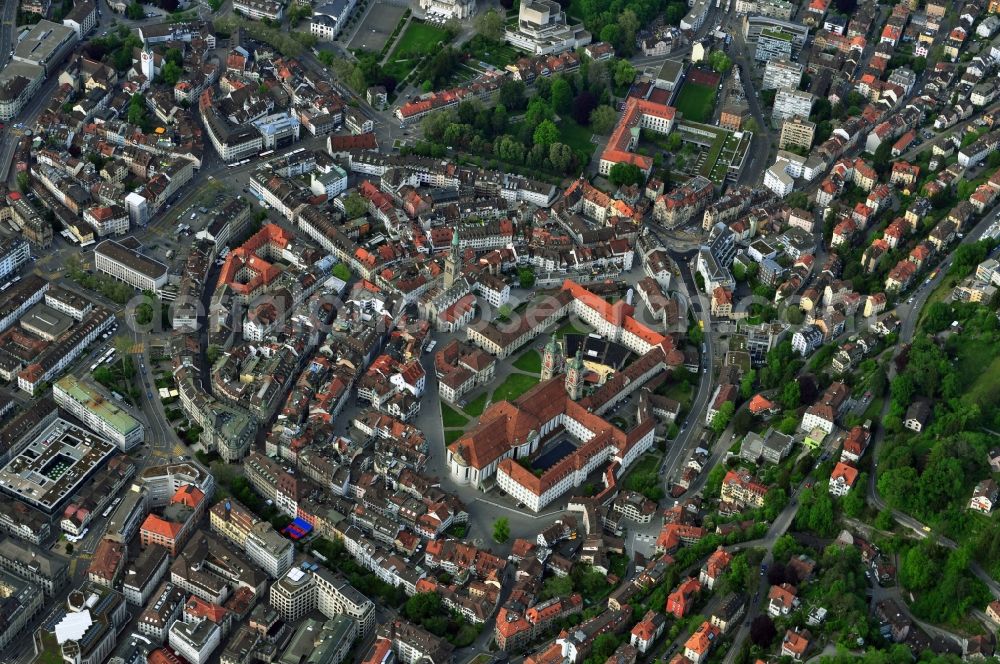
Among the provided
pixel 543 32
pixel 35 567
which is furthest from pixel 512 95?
pixel 35 567

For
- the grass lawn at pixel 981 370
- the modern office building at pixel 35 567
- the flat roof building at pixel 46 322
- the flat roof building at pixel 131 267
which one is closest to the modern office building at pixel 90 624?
the modern office building at pixel 35 567

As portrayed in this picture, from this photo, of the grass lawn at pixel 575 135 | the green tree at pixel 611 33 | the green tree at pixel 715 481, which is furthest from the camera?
the green tree at pixel 611 33

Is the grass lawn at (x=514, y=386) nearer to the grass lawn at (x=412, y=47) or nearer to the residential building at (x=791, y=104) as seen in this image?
the residential building at (x=791, y=104)

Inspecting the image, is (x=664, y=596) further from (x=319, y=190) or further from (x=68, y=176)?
(x=68, y=176)

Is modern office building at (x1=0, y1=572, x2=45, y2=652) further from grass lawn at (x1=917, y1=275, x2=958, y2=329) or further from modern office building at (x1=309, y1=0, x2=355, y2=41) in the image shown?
modern office building at (x1=309, y1=0, x2=355, y2=41)

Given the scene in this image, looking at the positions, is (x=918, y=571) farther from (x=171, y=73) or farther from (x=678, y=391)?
(x=171, y=73)

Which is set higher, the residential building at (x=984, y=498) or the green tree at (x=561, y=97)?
the residential building at (x=984, y=498)

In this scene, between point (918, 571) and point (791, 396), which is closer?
point (918, 571)
